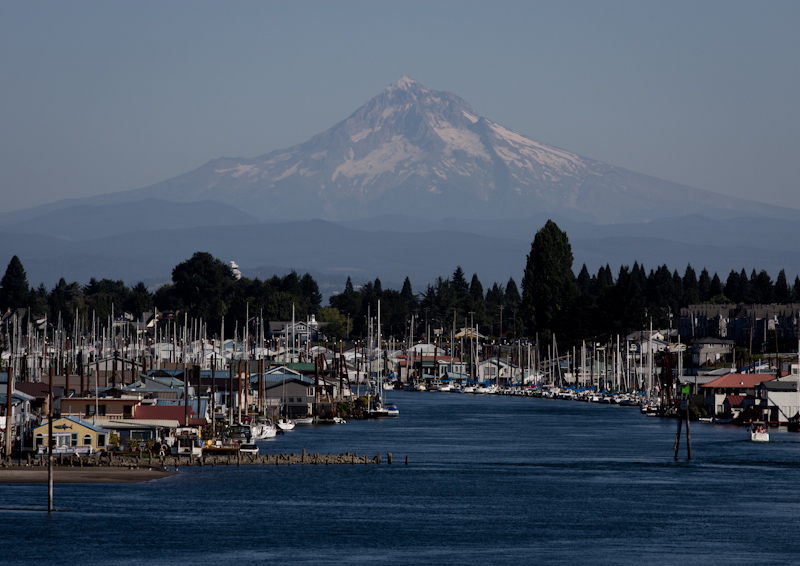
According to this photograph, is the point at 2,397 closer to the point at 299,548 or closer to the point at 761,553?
the point at 299,548

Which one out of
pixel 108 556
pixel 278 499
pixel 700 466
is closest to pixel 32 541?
pixel 108 556

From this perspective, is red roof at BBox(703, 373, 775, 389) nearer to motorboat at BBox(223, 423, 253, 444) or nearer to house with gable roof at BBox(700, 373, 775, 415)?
house with gable roof at BBox(700, 373, 775, 415)

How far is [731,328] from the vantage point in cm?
18750

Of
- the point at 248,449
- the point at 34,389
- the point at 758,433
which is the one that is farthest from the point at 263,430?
the point at 758,433

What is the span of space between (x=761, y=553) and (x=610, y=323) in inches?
4847

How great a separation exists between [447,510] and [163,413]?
1149 inches

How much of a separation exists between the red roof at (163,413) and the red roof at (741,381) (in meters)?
54.9

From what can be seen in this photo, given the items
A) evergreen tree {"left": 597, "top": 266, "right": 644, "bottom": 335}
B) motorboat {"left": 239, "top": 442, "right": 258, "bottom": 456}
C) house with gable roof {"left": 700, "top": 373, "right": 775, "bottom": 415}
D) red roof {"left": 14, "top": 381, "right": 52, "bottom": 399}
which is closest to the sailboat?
red roof {"left": 14, "top": 381, "right": 52, "bottom": 399}

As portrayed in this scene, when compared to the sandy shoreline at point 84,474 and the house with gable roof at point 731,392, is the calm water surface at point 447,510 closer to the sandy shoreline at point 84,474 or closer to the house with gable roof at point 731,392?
the sandy shoreline at point 84,474

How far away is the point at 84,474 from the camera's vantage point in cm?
7125

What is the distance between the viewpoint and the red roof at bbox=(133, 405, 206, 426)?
85.7 metres

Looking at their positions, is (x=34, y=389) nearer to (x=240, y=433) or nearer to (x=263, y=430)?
(x=240, y=433)

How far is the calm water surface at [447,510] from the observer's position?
5309 cm

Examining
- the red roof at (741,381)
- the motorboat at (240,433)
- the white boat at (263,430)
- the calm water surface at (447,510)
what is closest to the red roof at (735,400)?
the red roof at (741,381)
